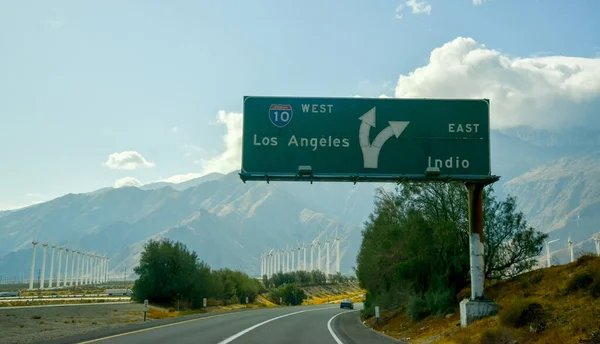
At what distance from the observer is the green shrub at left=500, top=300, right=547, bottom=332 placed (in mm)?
16766

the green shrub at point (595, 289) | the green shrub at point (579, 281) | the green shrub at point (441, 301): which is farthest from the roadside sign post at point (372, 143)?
the green shrub at point (441, 301)

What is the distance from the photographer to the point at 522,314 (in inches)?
673

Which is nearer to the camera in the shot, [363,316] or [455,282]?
[455,282]

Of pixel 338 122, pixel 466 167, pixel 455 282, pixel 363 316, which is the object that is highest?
pixel 338 122

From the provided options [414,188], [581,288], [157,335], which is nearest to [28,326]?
[157,335]

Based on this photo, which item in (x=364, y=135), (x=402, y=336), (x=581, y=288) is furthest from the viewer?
(x=402, y=336)

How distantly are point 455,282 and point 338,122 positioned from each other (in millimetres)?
11445

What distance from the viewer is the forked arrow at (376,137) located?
2059 centimetres

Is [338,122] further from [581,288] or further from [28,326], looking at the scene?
[28,326]

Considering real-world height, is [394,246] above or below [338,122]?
below

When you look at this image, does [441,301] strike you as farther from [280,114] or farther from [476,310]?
[280,114]

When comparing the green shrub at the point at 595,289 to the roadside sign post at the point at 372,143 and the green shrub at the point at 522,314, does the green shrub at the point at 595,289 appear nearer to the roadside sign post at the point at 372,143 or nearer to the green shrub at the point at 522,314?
the green shrub at the point at 522,314

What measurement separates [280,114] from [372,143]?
3.40 metres

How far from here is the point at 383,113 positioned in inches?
827
